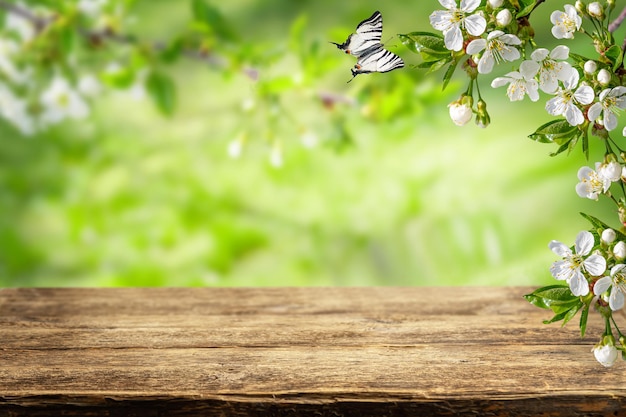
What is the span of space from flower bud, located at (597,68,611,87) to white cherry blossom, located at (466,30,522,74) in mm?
92

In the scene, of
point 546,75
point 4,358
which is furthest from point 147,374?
point 546,75

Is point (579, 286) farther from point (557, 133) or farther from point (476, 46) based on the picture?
point (476, 46)

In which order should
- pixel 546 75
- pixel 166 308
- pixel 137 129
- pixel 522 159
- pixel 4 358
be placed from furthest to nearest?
pixel 137 129, pixel 522 159, pixel 166 308, pixel 4 358, pixel 546 75

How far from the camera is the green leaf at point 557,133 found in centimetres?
88

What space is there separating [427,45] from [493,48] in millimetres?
71

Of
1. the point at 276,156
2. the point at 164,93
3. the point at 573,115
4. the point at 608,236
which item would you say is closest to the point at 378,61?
the point at 573,115

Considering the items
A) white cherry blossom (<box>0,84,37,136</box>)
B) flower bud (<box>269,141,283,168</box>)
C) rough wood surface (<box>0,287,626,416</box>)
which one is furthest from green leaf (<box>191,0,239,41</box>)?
rough wood surface (<box>0,287,626,416</box>)

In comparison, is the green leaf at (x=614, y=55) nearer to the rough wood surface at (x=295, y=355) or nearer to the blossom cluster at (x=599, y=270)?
the blossom cluster at (x=599, y=270)

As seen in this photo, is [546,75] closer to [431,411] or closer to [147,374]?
[431,411]

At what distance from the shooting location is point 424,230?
187cm

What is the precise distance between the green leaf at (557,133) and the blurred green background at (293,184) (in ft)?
3.08

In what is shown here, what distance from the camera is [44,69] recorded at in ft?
6.46

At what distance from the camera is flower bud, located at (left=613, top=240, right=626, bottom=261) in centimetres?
86

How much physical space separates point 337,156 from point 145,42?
0.56m
